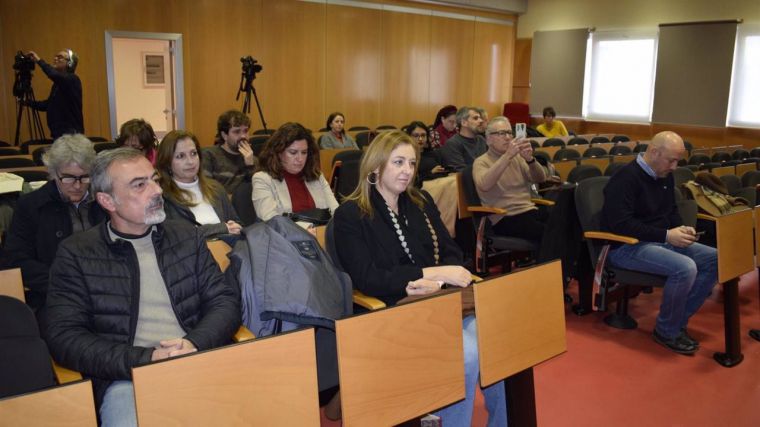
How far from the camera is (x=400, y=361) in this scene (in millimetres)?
1766

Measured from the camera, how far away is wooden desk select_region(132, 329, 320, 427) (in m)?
1.37

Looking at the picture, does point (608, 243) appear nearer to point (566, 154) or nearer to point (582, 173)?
point (582, 173)

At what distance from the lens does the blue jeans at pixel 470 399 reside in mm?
2131

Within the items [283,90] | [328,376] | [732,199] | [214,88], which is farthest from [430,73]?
[328,376]

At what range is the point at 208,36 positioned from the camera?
9.55 meters

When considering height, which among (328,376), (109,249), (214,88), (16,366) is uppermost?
(214,88)

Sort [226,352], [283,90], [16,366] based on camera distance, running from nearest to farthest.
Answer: [226,352]
[16,366]
[283,90]

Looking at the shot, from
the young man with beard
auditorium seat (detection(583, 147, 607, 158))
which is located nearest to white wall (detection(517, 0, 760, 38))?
auditorium seat (detection(583, 147, 607, 158))

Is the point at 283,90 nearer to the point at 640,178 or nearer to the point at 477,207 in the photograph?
the point at 477,207

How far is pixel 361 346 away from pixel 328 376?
0.62 m

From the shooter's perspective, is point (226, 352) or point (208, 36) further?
point (208, 36)

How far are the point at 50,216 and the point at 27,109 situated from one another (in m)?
6.33

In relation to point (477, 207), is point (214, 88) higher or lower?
higher

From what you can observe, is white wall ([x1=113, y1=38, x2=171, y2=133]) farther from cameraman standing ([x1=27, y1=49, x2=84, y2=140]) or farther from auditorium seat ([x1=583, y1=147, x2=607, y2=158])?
auditorium seat ([x1=583, y1=147, x2=607, y2=158])
